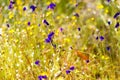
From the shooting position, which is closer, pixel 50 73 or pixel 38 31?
pixel 50 73

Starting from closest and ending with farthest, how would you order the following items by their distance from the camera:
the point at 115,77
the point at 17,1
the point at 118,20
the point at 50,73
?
→ the point at 50,73
the point at 115,77
the point at 118,20
the point at 17,1

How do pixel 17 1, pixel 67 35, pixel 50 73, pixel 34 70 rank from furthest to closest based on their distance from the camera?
pixel 17 1 < pixel 67 35 < pixel 34 70 < pixel 50 73

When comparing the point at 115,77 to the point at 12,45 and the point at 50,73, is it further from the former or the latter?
the point at 12,45

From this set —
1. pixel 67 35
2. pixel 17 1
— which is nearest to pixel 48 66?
pixel 67 35

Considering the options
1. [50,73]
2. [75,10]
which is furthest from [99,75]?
[75,10]

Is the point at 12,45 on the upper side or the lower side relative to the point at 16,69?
upper

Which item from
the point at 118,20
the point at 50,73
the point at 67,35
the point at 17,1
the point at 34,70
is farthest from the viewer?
the point at 17,1

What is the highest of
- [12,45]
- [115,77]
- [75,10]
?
[75,10]

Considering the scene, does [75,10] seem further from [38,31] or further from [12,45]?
[12,45]

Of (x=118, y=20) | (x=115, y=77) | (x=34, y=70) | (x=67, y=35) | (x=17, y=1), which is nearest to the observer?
(x=34, y=70)
